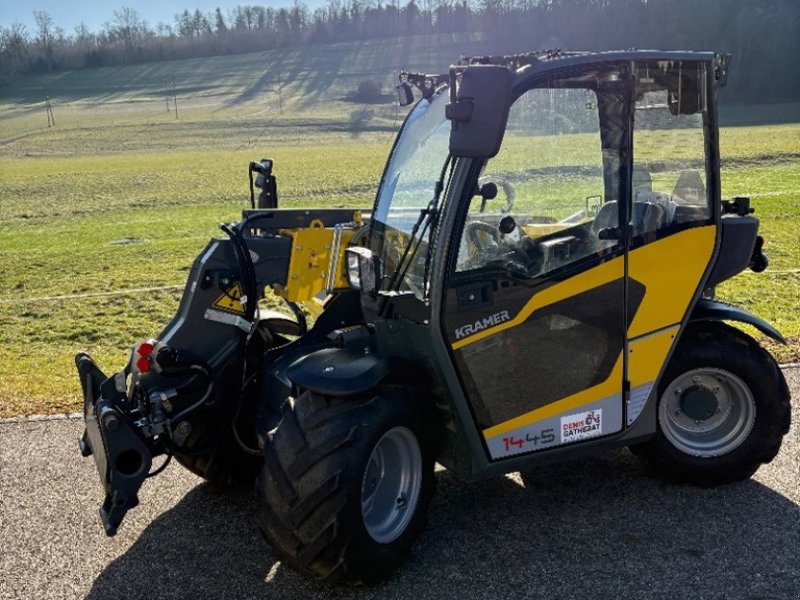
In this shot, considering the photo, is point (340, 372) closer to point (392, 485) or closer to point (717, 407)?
point (392, 485)

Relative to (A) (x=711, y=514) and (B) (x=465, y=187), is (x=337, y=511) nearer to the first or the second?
(B) (x=465, y=187)

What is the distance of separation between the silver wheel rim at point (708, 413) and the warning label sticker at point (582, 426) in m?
0.58

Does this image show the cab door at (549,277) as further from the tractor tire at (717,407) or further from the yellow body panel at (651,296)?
the tractor tire at (717,407)

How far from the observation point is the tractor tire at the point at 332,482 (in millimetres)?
4113

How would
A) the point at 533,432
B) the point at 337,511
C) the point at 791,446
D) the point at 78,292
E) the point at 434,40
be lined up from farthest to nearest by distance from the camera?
the point at 434,40 < the point at 78,292 < the point at 791,446 < the point at 533,432 < the point at 337,511

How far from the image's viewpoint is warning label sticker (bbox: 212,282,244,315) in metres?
5.09

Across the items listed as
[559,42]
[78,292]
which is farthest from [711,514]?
[559,42]

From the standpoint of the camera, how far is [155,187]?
32531 millimetres

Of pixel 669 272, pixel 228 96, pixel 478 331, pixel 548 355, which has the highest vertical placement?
pixel 669 272

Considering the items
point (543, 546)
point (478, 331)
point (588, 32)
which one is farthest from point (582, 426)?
point (588, 32)

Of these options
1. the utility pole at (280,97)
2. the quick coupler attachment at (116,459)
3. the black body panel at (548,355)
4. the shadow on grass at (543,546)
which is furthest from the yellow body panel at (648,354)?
the utility pole at (280,97)

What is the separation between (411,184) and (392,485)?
5.68 feet

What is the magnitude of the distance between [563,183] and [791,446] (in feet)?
8.81

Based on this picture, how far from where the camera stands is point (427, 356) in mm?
4535
